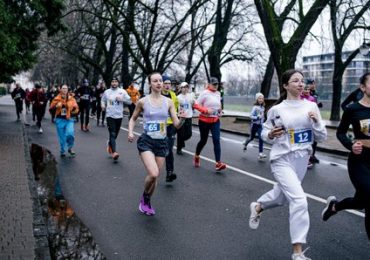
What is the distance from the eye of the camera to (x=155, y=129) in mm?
6238

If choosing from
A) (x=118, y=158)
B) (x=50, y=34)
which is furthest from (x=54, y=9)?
(x=118, y=158)

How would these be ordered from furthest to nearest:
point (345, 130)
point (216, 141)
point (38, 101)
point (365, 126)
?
point (38, 101)
point (216, 141)
point (345, 130)
point (365, 126)

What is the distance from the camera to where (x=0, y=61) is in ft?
45.2

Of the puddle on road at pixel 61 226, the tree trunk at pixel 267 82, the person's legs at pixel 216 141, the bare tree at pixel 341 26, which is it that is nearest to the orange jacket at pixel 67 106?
the puddle on road at pixel 61 226

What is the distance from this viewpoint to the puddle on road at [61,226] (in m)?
4.72

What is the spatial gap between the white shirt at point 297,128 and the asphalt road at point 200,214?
1.03 meters

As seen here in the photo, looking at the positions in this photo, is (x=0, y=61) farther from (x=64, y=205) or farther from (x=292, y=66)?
(x=292, y=66)

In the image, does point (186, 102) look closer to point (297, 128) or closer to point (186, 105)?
point (186, 105)

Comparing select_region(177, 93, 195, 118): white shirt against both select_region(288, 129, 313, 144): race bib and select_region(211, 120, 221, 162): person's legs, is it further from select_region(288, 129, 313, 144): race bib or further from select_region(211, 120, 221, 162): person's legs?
select_region(288, 129, 313, 144): race bib

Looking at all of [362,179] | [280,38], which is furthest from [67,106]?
[280,38]

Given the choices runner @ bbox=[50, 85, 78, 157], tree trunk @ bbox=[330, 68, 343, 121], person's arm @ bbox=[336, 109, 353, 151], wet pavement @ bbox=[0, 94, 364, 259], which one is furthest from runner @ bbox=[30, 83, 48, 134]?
tree trunk @ bbox=[330, 68, 343, 121]

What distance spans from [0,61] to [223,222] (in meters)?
10.4

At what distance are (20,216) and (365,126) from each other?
401 cm

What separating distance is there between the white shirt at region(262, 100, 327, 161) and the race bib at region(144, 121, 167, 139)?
1922 mm
